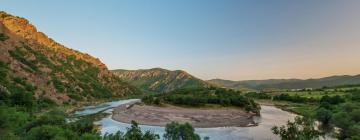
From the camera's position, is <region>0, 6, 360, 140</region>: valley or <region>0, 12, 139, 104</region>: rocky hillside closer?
<region>0, 6, 360, 140</region>: valley

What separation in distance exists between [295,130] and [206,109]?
236 feet

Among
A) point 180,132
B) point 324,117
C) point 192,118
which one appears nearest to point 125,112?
point 192,118

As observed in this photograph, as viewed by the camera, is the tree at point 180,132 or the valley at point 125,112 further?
the valley at point 125,112

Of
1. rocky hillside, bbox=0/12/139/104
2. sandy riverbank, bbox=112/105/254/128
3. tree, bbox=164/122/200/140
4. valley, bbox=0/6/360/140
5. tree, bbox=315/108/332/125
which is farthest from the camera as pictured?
rocky hillside, bbox=0/12/139/104

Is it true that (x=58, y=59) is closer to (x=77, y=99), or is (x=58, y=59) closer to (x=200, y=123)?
(x=77, y=99)

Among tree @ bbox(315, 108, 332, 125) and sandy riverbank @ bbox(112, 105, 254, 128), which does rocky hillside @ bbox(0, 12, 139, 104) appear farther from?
tree @ bbox(315, 108, 332, 125)

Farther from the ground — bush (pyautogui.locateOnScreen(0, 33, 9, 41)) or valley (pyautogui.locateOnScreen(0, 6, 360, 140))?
bush (pyautogui.locateOnScreen(0, 33, 9, 41))

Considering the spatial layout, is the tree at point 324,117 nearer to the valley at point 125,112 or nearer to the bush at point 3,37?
the valley at point 125,112

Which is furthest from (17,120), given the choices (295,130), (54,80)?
(54,80)

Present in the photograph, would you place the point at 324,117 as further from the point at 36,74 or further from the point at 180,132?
the point at 36,74

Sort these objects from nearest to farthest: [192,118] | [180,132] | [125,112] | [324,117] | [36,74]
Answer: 1. [180,132]
2. [324,117]
3. [192,118]
4. [125,112]
5. [36,74]

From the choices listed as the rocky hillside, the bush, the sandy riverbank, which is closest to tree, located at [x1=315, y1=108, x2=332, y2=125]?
the sandy riverbank

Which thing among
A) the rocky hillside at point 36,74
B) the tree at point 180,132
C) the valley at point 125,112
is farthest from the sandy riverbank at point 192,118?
the tree at point 180,132

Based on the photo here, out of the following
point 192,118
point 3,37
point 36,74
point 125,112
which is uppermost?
point 3,37
